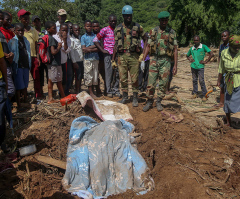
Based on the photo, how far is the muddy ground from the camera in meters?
2.85

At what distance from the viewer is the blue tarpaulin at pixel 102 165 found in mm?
3047

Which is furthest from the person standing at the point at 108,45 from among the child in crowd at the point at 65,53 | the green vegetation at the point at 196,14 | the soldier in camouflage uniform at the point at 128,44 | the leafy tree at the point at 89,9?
the leafy tree at the point at 89,9

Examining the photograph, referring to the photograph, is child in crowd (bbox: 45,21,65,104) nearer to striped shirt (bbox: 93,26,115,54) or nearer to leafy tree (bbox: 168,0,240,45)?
striped shirt (bbox: 93,26,115,54)

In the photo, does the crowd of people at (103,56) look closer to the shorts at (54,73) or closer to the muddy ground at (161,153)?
the shorts at (54,73)

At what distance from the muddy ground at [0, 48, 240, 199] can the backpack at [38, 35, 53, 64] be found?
103 cm

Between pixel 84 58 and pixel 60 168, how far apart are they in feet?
10.1

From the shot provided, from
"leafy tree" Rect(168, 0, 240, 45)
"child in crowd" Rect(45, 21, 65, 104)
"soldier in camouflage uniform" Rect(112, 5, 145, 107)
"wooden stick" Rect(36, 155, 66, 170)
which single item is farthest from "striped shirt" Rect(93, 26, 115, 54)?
"leafy tree" Rect(168, 0, 240, 45)

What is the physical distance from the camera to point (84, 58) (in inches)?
218

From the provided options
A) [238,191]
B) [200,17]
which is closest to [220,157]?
[238,191]

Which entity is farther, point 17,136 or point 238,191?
point 17,136

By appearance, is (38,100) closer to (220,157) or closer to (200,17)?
(220,157)

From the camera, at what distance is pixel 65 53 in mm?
5164

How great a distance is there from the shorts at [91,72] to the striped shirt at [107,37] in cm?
47

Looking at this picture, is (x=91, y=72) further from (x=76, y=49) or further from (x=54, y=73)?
(x=54, y=73)
